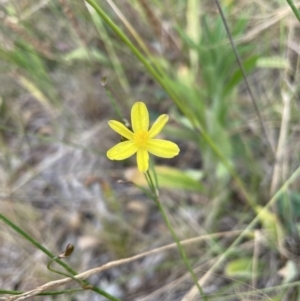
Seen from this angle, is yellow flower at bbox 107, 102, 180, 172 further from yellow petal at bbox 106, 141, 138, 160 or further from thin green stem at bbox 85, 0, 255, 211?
thin green stem at bbox 85, 0, 255, 211

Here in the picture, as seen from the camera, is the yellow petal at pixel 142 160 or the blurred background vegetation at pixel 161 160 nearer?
the yellow petal at pixel 142 160

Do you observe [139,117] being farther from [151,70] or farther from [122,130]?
[151,70]

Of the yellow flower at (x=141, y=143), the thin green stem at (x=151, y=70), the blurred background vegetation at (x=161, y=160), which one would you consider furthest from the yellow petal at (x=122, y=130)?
the blurred background vegetation at (x=161, y=160)

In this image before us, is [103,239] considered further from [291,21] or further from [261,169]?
[291,21]

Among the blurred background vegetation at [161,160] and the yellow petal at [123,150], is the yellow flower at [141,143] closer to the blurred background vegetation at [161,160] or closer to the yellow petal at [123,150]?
the yellow petal at [123,150]

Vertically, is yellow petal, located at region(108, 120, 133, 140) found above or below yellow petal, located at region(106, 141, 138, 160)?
above

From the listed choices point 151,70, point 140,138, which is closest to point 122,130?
point 140,138

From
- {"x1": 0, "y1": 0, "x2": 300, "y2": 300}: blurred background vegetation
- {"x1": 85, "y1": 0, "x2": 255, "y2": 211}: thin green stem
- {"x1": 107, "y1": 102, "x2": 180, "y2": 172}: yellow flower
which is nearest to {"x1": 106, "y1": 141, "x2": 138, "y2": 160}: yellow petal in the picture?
{"x1": 107, "y1": 102, "x2": 180, "y2": 172}: yellow flower

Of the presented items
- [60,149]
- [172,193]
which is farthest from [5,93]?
[172,193]
